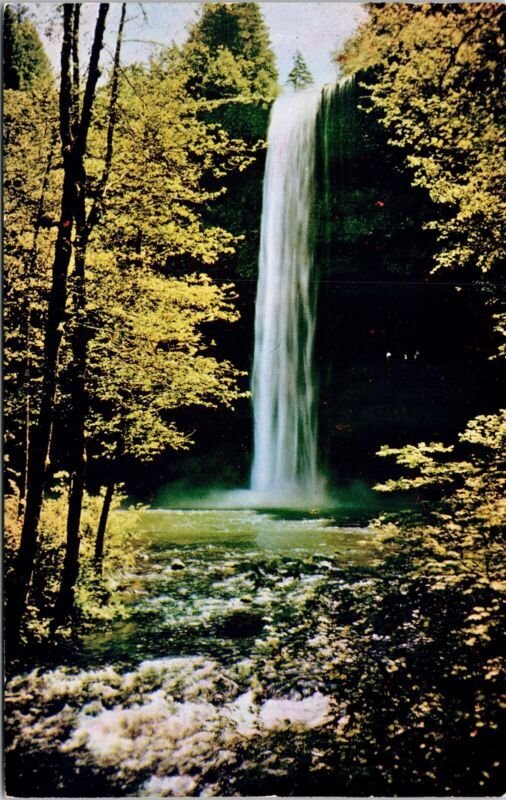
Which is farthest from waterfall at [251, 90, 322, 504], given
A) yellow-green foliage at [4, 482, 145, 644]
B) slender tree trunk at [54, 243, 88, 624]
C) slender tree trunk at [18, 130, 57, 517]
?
slender tree trunk at [18, 130, 57, 517]

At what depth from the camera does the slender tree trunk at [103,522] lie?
105 inches

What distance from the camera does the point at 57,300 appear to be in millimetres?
2613

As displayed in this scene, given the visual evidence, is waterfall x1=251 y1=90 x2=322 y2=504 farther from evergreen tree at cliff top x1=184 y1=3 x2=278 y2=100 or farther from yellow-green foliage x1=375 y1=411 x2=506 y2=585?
yellow-green foliage x1=375 y1=411 x2=506 y2=585

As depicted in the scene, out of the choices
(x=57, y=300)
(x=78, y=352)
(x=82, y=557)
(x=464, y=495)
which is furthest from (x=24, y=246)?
(x=464, y=495)

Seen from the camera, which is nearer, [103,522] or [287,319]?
[103,522]

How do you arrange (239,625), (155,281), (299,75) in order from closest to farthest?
1. (239,625)
2. (299,75)
3. (155,281)

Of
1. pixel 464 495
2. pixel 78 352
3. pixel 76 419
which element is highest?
pixel 78 352

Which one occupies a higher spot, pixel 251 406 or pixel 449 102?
pixel 449 102

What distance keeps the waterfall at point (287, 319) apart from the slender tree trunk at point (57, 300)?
1001mm

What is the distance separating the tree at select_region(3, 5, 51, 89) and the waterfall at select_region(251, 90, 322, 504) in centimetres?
125

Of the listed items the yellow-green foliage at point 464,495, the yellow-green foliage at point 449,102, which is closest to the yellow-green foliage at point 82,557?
the yellow-green foliage at point 464,495

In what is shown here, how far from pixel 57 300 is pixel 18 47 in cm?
122

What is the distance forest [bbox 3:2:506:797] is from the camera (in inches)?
88.7

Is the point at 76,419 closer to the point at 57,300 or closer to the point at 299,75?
the point at 57,300
